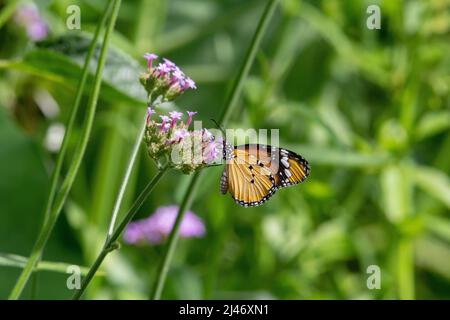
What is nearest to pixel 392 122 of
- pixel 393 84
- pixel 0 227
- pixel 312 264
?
pixel 393 84

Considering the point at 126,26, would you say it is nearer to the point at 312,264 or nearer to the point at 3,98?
the point at 3,98

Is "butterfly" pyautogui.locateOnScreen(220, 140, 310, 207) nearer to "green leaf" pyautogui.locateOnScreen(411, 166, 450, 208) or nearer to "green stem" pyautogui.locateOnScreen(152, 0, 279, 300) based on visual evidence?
"green stem" pyautogui.locateOnScreen(152, 0, 279, 300)

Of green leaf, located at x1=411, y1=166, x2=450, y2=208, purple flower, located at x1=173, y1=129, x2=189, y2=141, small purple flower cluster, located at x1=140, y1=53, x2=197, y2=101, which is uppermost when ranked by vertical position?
green leaf, located at x1=411, y1=166, x2=450, y2=208

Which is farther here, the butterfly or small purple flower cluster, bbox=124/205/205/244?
small purple flower cluster, bbox=124/205/205/244

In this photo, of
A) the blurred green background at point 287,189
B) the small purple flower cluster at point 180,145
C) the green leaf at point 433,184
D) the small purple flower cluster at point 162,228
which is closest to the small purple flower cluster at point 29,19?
the blurred green background at point 287,189

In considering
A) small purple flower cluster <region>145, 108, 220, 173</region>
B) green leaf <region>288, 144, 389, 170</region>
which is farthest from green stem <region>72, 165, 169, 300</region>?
green leaf <region>288, 144, 389, 170</region>

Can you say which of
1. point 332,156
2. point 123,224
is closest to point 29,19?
point 332,156

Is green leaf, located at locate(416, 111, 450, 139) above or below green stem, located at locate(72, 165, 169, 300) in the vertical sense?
above
